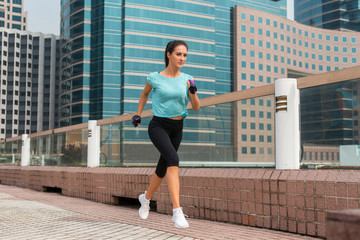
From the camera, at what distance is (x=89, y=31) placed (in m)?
82.4

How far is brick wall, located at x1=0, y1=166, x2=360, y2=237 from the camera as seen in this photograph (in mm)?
4098

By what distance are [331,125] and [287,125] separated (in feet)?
1.69

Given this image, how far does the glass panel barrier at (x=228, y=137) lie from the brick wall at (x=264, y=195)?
0.93 ft

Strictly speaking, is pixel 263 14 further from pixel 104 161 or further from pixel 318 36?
pixel 104 161

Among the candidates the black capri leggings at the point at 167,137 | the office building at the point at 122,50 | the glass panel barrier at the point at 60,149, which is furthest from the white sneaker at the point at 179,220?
the office building at the point at 122,50

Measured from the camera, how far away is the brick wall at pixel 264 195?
4.10 metres

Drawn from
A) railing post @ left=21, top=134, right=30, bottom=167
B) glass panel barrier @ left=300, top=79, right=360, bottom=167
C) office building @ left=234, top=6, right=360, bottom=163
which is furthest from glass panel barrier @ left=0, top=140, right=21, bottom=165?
office building @ left=234, top=6, right=360, bottom=163

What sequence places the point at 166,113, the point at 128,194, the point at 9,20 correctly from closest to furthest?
the point at 166,113 → the point at 128,194 → the point at 9,20

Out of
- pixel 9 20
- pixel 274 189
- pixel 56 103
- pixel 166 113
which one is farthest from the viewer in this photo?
pixel 9 20

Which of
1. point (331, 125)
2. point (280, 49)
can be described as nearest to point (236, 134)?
point (331, 125)

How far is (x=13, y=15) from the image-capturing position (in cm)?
13975

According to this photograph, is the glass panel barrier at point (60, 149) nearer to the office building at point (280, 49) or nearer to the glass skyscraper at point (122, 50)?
the glass skyscraper at point (122, 50)

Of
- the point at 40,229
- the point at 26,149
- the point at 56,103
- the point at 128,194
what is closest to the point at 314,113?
the point at 40,229

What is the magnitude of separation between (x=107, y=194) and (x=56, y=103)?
119m
